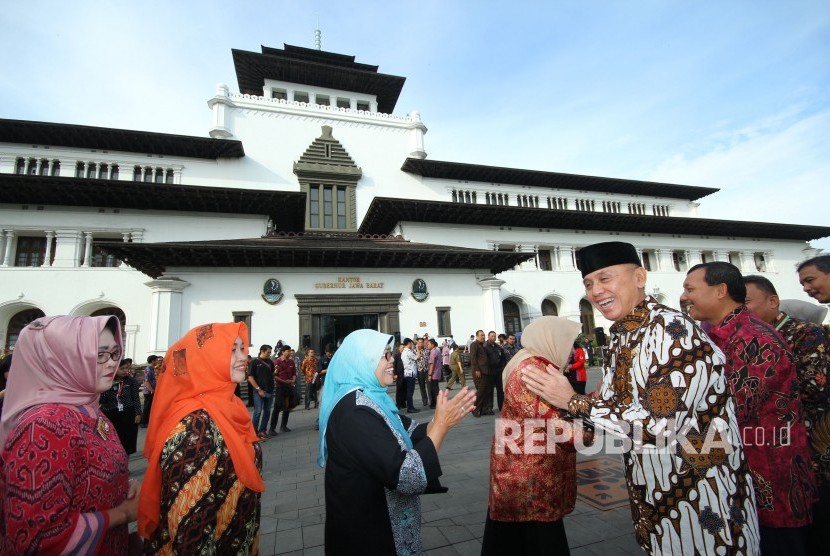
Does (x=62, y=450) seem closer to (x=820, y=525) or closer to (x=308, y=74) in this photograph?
→ (x=820, y=525)

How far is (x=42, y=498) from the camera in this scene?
1404mm

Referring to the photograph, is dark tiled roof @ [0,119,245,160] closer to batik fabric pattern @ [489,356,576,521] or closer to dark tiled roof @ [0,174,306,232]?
dark tiled roof @ [0,174,306,232]

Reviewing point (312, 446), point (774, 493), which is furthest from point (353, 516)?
point (312, 446)

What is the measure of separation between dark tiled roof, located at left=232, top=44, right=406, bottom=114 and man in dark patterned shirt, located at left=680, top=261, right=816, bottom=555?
28.0 meters

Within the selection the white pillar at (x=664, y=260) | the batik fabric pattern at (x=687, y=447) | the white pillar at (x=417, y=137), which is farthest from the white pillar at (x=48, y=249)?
the white pillar at (x=664, y=260)

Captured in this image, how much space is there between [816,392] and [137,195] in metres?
22.0

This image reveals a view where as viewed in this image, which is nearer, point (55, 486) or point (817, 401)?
point (55, 486)

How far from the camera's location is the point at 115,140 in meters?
19.2

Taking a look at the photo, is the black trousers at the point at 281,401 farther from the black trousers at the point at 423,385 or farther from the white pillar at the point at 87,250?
the white pillar at the point at 87,250

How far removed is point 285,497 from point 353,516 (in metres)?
3.47

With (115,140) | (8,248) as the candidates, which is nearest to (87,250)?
(8,248)

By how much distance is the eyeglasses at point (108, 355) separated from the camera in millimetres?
1823

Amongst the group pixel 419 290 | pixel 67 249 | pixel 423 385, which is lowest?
pixel 423 385

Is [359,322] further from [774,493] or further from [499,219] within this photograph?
[774,493]
